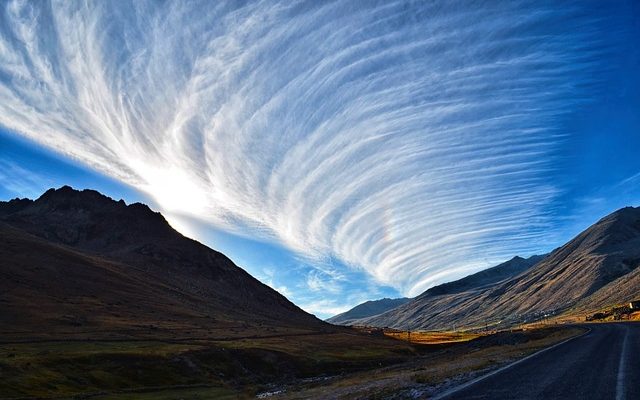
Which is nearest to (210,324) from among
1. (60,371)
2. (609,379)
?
(60,371)

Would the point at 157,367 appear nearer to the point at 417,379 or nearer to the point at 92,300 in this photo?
the point at 417,379

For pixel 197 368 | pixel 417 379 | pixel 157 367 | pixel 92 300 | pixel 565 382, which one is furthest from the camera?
pixel 92 300

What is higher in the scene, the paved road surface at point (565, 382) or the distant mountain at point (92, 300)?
the distant mountain at point (92, 300)

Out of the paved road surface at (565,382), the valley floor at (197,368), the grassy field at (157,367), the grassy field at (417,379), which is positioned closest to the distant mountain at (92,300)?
the valley floor at (197,368)

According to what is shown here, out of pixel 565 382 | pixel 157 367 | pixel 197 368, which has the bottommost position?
pixel 197 368

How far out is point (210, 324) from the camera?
137625 millimetres

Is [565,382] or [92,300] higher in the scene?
[92,300]

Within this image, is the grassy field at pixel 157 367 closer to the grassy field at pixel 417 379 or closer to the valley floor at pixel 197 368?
the valley floor at pixel 197 368

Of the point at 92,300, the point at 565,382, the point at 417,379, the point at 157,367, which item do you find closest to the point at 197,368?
the point at 157,367

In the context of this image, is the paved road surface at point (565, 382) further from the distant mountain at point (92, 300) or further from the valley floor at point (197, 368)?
the distant mountain at point (92, 300)

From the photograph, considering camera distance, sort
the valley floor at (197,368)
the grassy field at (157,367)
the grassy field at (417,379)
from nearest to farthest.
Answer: the grassy field at (417,379) < the valley floor at (197,368) < the grassy field at (157,367)

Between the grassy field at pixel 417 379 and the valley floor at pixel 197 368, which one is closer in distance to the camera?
the grassy field at pixel 417 379

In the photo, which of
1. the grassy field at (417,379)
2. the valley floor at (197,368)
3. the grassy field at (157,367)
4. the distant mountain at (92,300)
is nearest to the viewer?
the grassy field at (417,379)

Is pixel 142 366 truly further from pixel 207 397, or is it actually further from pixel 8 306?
pixel 8 306
